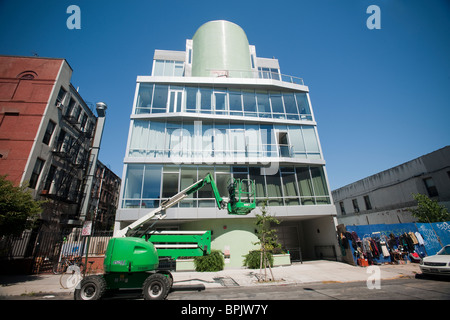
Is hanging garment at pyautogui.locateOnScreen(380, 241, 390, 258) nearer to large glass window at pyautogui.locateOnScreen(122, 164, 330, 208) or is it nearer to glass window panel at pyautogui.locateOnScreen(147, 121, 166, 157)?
large glass window at pyautogui.locateOnScreen(122, 164, 330, 208)

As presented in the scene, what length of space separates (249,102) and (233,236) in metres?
13.0

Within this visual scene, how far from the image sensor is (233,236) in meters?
15.6

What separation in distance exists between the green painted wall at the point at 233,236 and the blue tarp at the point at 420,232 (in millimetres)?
7517

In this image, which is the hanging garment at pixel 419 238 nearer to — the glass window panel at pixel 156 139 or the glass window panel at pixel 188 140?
the glass window panel at pixel 188 140

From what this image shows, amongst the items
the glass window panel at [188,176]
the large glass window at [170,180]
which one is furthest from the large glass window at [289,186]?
the large glass window at [170,180]

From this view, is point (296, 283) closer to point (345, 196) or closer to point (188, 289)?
point (188, 289)

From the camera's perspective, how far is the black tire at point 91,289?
6.77 meters

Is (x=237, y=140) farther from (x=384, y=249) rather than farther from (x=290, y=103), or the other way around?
(x=384, y=249)

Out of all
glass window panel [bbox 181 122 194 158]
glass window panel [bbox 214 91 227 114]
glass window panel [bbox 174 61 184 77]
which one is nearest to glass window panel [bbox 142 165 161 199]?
glass window panel [bbox 181 122 194 158]

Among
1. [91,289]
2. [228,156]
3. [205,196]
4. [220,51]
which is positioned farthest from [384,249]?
[220,51]

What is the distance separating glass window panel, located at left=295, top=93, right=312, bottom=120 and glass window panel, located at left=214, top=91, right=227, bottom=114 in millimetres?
7918

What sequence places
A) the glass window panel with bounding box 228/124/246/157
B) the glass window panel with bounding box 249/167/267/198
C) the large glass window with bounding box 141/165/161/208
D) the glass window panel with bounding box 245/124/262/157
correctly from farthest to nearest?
the glass window panel with bounding box 245/124/262/157 → the glass window panel with bounding box 228/124/246/157 → the glass window panel with bounding box 249/167/267/198 → the large glass window with bounding box 141/165/161/208

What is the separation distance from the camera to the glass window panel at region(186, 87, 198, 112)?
19.0 meters

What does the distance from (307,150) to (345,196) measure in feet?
71.0
